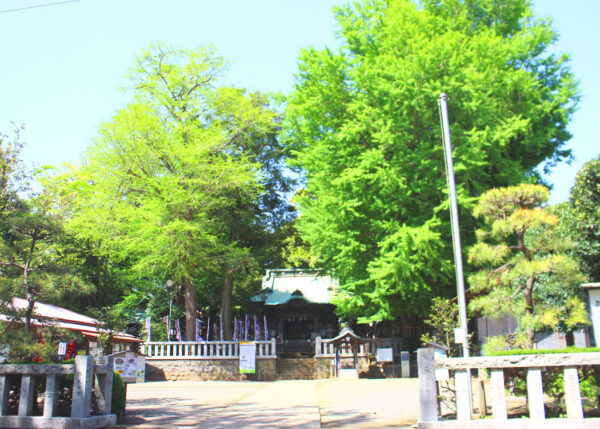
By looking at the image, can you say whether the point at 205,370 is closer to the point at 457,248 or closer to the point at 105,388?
the point at 105,388

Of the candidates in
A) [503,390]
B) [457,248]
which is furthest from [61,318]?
[503,390]

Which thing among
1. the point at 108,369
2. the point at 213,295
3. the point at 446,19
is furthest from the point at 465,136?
the point at 213,295

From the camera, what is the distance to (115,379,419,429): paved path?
27.6ft

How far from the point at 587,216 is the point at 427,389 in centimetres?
811

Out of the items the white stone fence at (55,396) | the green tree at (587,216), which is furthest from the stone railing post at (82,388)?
the green tree at (587,216)

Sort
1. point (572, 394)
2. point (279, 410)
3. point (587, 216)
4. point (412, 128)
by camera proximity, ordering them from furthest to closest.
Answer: point (412, 128) → point (587, 216) → point (279, 410) → point (572, 394)

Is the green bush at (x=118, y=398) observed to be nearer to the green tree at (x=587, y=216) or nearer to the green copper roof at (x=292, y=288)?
the green tree at (x=587, y=216)

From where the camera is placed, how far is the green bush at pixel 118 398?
8.84m

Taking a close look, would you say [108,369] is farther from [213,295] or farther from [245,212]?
[213,295]

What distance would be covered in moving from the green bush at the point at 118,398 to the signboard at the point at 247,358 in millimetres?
11945

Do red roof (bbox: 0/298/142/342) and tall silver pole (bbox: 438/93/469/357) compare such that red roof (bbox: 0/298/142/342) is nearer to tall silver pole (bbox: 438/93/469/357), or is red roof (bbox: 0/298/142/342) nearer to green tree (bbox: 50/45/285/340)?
green tree (bbox: 50/45/285/340)

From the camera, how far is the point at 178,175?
73.1 ft

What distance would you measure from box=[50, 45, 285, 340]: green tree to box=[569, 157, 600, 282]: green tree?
13.8m

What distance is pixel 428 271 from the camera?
661 inches
